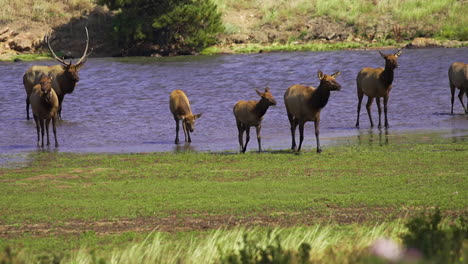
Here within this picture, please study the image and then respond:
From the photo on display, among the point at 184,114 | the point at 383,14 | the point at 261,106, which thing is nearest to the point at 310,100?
the point at 261,106

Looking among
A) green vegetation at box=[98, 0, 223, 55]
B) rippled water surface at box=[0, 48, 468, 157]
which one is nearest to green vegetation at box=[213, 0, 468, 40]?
rippled water surface at box=[0, 48, 468, 157]

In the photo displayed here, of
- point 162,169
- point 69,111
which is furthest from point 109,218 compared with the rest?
point 69,111

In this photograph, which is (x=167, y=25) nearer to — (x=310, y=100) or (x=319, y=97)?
(x=310, y=100)

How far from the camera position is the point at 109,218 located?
1083cm

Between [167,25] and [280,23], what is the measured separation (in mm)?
9422

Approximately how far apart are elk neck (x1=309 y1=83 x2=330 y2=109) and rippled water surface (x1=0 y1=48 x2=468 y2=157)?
1.69 m

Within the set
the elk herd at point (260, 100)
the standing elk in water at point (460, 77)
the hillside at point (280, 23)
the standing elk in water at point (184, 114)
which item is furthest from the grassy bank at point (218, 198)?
the hillside at point (280, 23)

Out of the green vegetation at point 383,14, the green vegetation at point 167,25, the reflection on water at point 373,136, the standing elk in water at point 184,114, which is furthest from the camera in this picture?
the green vegetation at point 383,14

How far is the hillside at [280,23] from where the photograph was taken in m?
51.8

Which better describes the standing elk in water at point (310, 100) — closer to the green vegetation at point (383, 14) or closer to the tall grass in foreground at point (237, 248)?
the tall grass in foreground at point (237, 248)

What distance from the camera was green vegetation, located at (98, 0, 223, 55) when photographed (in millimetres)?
50188

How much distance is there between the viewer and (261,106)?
696 inches

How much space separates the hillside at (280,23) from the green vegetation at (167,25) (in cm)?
203

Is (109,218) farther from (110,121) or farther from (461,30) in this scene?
(461,30)
